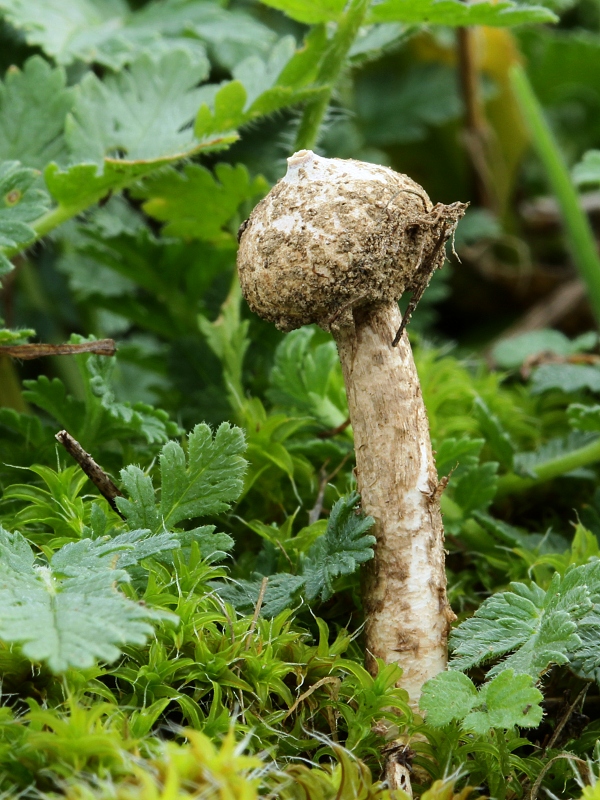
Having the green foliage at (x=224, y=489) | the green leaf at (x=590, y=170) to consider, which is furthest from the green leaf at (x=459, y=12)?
the green leaf at (x=590, y=170)

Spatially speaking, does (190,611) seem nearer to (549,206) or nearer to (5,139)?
(5,139)

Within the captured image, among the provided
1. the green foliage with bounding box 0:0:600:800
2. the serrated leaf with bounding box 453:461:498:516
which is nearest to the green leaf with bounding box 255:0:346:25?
the green foliage with bounding box 0:0:600:800

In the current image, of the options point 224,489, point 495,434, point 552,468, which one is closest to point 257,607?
point 224,489

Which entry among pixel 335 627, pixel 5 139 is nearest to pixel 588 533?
pixel 335 627

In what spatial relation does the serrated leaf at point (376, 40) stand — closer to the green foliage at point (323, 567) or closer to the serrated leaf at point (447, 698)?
the green foliage at point (323, 567)

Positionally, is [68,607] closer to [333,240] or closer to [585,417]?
[333,240]

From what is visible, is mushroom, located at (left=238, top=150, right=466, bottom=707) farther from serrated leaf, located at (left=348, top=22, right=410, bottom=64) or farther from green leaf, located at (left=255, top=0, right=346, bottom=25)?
serrated leaf, located at (left=348, top=22, right=410, bottom=64)
